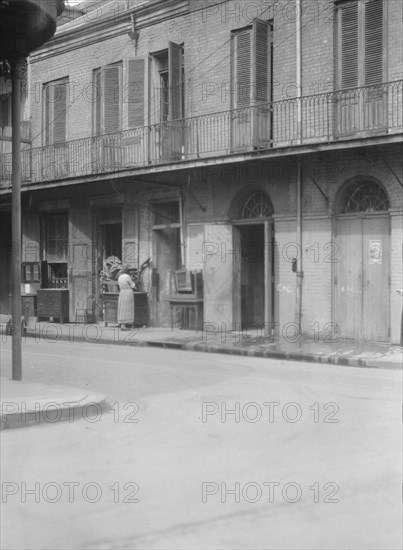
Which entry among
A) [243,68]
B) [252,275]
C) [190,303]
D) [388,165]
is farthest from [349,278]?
[243,68]

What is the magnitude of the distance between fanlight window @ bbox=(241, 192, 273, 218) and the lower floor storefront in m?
0.03

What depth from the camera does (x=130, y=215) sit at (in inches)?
802

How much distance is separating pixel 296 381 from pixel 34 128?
16158mm

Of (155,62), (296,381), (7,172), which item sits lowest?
(296,381)

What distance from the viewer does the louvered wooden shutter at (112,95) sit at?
2053cm

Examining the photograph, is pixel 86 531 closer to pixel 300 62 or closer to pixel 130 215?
pixel 300 62

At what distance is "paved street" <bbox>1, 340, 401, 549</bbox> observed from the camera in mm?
4438

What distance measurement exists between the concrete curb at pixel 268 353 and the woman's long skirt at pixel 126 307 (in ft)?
4.51

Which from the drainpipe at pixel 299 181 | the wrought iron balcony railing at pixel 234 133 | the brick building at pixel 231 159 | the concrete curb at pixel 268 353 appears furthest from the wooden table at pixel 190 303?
the wrought iron balcony railing at pixel 234 133

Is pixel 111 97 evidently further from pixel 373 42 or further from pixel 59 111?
pixel 373 42

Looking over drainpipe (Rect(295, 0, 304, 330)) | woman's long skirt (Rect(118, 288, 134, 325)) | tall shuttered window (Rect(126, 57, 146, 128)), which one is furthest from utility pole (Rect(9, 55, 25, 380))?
tall shuttered window (Rect(126, 57, 146, 128))

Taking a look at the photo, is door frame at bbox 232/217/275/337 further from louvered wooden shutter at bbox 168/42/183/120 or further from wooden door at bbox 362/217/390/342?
louvered wooden shutter at bbox 168/42/183/120

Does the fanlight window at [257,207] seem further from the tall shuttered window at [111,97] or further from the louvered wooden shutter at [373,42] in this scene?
the tall shuttered window at [111,97]

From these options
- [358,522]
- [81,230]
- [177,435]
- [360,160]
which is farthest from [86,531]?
[81,230]
